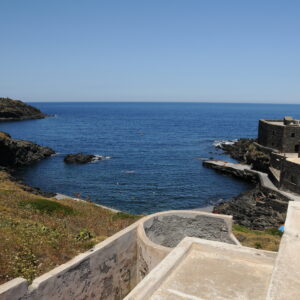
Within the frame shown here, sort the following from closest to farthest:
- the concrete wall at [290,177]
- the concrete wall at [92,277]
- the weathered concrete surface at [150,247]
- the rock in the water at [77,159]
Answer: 1. the concrete wall at [92,277]
2. the weathered concrete surface at [150,247]
3. the concrete wall at [290,177]
4. the rock in the water at [77,159]

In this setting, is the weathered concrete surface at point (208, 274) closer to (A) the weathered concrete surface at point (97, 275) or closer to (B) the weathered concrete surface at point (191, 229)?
(A) the weathered concrete surface at point (97, 275)

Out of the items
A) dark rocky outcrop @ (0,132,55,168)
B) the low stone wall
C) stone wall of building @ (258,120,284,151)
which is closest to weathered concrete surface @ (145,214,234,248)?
the low stone wall

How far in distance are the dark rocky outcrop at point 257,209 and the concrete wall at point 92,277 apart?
863 inches

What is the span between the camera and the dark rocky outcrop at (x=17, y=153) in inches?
2224

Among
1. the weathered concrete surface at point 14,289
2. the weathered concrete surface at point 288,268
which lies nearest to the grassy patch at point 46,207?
the weathered concrete surface at point 14,289

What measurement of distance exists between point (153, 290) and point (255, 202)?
34.9 meters

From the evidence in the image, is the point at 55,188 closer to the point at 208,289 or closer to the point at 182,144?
the point at 208,289

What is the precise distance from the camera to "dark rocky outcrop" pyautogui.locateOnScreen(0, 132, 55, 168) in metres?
56.5

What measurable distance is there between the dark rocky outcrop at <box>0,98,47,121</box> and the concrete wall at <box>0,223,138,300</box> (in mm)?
136782

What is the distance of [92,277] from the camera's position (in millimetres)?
10781

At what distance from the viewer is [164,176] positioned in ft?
170

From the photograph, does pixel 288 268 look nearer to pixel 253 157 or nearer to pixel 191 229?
pixel 191 229

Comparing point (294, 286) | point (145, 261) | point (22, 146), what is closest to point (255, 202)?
point (145, 261)

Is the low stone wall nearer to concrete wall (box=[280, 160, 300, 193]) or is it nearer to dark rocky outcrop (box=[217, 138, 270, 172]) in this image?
concrete wall (box=[280, 160, 300, 193])
